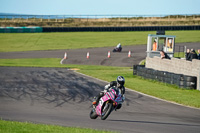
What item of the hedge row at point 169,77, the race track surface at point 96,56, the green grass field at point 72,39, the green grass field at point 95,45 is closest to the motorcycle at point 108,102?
the green grass field at point 95,45

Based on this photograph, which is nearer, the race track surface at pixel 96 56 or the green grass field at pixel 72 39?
the race track surface at pixel 96 56

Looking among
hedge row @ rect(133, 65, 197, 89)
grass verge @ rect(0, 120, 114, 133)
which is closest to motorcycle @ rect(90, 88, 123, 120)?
grass verge @ rect(0, 120, 114, 133)

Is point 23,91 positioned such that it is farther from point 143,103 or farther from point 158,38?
point 158,38

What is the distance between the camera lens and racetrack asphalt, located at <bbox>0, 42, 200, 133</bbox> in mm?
11864

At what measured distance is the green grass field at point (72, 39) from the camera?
175 ft

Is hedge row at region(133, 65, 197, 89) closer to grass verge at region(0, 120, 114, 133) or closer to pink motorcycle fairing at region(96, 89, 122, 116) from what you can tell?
pink motorcycle fairing at region(96, 89, 122, 116)

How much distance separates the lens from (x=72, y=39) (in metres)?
60.2

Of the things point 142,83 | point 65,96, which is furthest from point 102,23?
point 65,96

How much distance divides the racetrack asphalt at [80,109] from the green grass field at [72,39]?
30.4 m

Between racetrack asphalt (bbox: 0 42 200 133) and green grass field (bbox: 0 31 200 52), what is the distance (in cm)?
3042

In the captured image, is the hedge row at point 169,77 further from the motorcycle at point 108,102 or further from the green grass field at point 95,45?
the motorcycle at point 108,102

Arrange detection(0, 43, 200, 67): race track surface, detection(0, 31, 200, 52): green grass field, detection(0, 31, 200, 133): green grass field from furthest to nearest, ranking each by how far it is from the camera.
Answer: detection(0, 31, 200, 52): green grass field → detection(0, 43, 200, 67): race track surface → detection(0, 31, 200, 133): green grass field

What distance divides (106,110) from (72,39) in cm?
4860

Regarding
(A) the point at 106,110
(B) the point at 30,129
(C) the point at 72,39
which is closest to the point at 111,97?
(A) the point at 106,110
